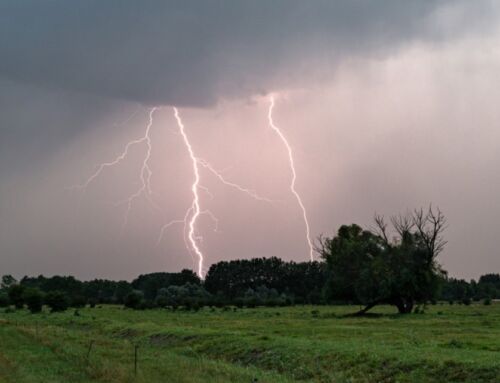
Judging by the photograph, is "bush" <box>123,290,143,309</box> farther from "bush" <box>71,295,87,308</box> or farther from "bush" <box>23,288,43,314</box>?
"bush" <box>23,288,43,314</box>

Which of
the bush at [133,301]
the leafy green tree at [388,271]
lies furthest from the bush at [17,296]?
the leafy green tree at [388,271]

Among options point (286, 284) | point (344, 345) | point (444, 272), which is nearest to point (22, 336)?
point (344, 345)

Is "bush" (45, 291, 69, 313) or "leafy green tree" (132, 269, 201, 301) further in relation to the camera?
"leafy green tree" (132, 269, 201, 301)

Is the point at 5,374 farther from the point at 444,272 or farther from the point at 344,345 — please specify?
the point at 444,272

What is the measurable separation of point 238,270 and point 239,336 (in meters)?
160

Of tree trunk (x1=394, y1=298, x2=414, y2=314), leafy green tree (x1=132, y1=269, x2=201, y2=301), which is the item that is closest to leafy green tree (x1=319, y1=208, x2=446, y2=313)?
tree trunk (x1=394, y1=298, x2=414, y2=314)

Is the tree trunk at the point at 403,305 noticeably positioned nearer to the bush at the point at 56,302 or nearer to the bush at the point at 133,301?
the bush at the point at 133,301

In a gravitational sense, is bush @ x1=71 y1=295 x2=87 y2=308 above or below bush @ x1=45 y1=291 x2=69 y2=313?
above

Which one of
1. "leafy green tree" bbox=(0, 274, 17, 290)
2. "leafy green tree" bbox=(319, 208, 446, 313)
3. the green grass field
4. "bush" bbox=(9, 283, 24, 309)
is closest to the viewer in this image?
the green grass field

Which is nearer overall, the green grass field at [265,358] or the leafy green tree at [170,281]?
the green grass field at [265,358]

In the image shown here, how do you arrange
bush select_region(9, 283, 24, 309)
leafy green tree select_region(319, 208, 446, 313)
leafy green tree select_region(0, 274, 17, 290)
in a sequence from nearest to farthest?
1. leafy green tree select_region(319, 208, 446, 313)
2. bush select_region(9, 283, 24, 309)
3. leafy green tree select_region(0, 274, 17, 290)

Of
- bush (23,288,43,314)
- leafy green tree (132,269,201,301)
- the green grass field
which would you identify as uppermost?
leafy green tree (132,269,201,301)

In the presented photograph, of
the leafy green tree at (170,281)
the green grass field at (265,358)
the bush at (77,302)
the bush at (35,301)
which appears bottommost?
the green grass field at (265,358)

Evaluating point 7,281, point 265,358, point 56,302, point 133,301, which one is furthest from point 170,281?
point 265,358
